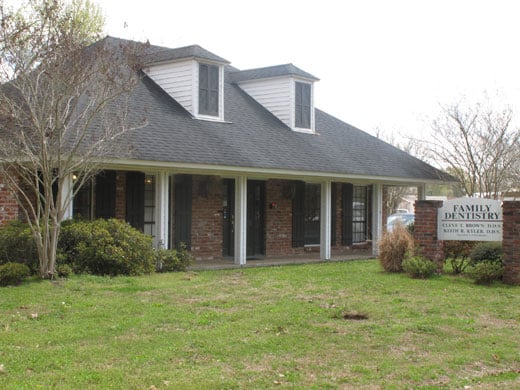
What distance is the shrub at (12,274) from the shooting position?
1036 cm

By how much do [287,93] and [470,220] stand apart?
7.95 meters

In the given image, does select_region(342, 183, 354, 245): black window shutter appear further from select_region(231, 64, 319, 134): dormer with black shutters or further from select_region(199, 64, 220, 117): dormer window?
select_region(199, 64, 220, 117): dormer window

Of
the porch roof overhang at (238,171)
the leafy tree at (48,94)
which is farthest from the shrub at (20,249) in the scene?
the porch roof overhang at (238,171)

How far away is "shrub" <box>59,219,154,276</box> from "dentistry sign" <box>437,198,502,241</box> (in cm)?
580

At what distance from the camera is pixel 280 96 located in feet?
63.8

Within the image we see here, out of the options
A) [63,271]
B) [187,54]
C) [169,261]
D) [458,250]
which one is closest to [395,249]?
[458,250]

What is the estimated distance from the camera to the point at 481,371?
20.7 ft

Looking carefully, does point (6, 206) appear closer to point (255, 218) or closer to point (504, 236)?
point (255, 218)

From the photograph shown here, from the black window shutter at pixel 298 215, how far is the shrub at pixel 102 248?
7.01 metres

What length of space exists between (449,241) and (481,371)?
25.5ft

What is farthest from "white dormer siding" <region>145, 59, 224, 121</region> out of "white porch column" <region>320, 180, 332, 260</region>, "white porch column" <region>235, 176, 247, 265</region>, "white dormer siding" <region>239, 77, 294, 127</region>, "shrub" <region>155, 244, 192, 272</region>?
"shrub" <region>155, 244, 192, 272</region>

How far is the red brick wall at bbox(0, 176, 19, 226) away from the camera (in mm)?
12531

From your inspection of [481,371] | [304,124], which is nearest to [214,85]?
[304,124]

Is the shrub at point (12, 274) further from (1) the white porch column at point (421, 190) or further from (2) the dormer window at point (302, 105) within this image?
(1) the white porch column at point (421, 190)
